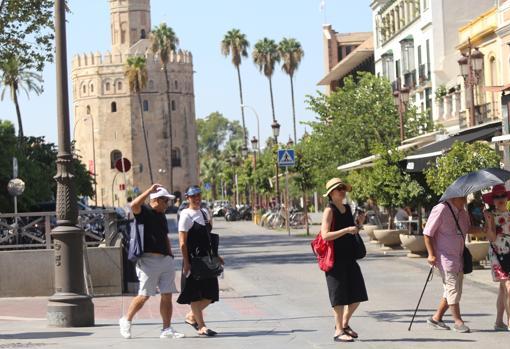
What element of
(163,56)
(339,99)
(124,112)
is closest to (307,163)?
(339,99)

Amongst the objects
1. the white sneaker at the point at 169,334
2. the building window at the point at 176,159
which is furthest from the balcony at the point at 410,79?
the building window at the point at 176,159

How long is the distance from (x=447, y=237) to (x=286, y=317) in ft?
11.0

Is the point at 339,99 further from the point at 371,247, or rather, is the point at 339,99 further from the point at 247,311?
the point at 247,311

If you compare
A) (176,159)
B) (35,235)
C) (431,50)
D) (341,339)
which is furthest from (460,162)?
(176,159)

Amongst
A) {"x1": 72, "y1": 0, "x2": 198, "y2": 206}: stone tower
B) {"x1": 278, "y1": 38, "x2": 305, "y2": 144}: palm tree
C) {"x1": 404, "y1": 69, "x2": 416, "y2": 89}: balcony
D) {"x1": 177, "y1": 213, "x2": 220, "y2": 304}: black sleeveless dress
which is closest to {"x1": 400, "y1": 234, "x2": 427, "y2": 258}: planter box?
{"x1": 177, "y1": 213, "x2": 220, "y2": 304}: black sleeveless dress

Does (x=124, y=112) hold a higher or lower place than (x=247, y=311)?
higher

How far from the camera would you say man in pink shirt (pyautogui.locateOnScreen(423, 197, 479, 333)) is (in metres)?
13.9

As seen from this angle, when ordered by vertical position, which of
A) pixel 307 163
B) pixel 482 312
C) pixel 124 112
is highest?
pixel 124 112

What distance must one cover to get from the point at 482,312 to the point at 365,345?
3816mm

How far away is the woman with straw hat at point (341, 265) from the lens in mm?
13383

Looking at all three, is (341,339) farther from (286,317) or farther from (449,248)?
(286,317)

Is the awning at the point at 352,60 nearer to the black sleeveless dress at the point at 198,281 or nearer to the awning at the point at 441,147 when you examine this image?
the awning at the point at 441,147

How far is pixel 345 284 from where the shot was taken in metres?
13.5

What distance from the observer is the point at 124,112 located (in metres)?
145
